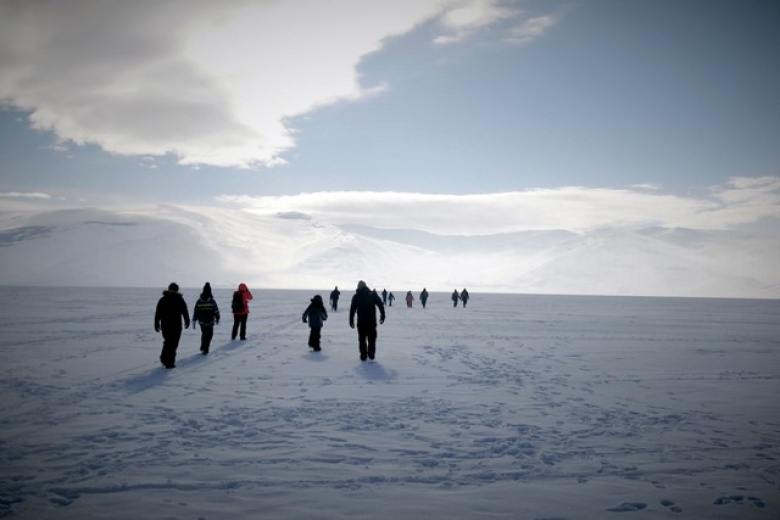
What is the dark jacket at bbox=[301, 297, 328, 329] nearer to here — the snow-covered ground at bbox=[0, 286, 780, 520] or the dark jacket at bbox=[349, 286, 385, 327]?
the dark jacket at bbox=[349, 286, 385, 327]

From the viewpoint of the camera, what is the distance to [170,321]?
418 inches

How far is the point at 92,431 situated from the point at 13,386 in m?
3.95

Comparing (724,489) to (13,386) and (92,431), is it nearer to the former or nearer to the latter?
(92,431)

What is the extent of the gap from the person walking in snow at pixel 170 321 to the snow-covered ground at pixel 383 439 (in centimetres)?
68

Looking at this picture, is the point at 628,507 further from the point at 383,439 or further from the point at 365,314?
the point at 365,314

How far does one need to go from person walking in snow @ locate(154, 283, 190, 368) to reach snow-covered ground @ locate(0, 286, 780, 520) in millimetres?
684

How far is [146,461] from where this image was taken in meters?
4.89

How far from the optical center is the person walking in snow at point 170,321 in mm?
10438

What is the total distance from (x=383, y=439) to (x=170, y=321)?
23.6 ft

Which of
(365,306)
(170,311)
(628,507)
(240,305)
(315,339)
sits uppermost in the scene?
(365,306)

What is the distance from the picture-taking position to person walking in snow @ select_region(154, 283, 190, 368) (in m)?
→ 10.4

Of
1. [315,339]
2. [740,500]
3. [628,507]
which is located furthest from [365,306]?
[740,500]

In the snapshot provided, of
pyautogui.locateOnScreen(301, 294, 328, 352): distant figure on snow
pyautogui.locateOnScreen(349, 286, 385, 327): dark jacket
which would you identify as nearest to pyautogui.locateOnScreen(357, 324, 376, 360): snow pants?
pyautogui.locateOnScreen(349, 286, 385, 327): dark jacket

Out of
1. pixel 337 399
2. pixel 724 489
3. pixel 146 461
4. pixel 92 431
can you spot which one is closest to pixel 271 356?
pixel 337 399
